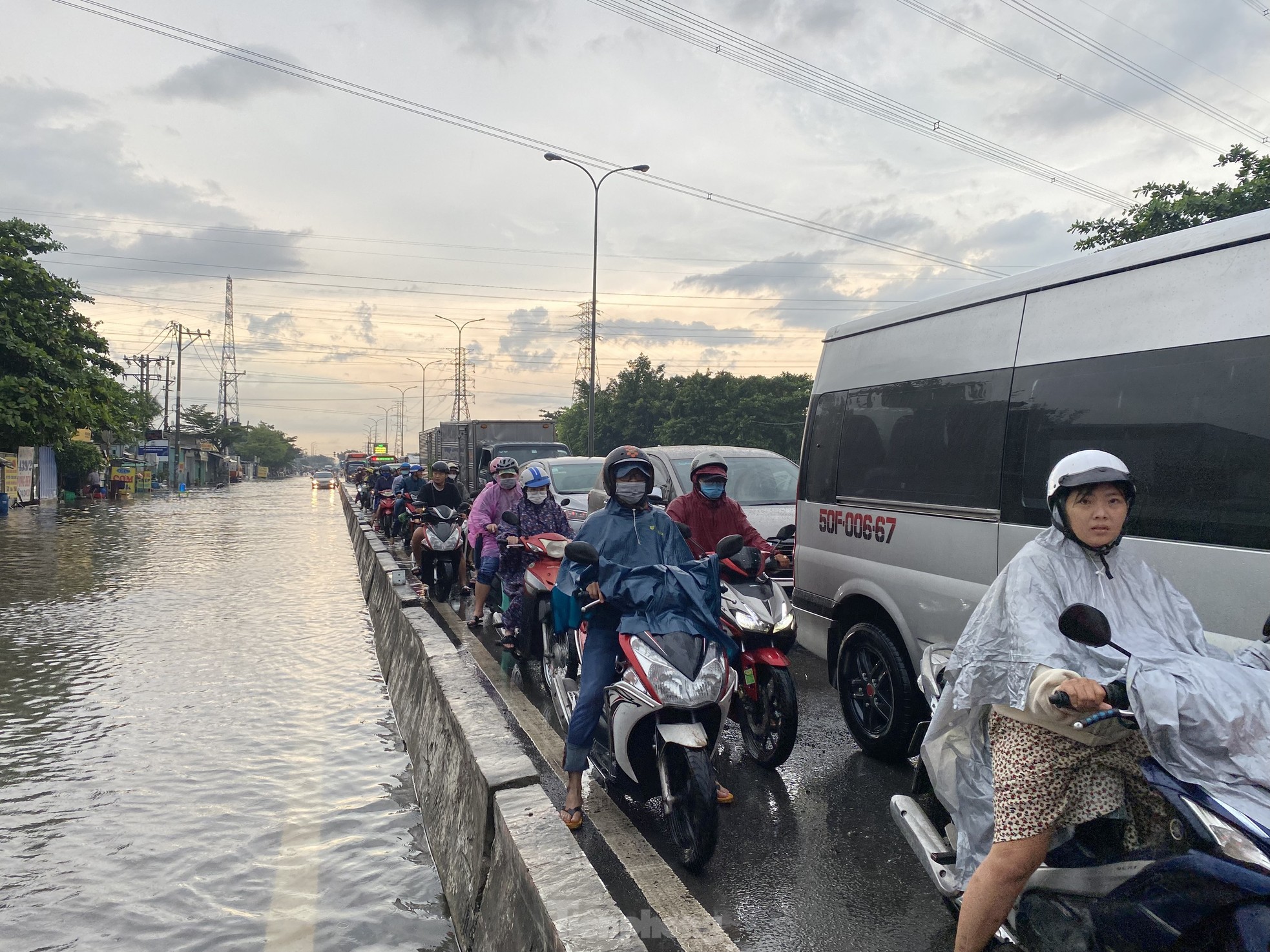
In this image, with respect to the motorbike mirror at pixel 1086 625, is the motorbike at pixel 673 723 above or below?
below

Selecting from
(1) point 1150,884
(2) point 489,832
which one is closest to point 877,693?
(2) point 489,832

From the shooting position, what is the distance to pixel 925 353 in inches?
192

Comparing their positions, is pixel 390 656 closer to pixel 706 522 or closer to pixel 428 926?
pixel 706 522

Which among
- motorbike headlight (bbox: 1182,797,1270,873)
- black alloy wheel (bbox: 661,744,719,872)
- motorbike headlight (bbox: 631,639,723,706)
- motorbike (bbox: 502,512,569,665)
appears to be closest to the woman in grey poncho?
motorbike headlight (bbox: 1182,797,1270,873)

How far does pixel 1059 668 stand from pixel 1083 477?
1.66 feet

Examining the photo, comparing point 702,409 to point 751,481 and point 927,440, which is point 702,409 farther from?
point 927,440

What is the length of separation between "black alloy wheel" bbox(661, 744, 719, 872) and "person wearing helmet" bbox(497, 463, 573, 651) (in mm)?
3702

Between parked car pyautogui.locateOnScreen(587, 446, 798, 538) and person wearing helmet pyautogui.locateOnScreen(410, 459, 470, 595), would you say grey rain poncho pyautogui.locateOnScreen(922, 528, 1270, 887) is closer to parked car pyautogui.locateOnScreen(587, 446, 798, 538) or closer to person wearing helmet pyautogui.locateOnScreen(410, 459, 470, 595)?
parked car pyautogui.locateOnScreen(587, 446, 798, 538)

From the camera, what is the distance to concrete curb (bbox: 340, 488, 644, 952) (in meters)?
2.52

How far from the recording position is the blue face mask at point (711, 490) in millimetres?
5988

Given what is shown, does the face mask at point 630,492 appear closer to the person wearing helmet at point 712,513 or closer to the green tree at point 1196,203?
the person wearing helmet at point 712,513

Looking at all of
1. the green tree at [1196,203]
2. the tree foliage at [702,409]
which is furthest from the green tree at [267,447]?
the green tree at [1196,203]

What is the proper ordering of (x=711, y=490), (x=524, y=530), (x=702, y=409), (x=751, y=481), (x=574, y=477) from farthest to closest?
(x=702, y=409)
(x=574, y=477)
(x=751, y=481)
(x=524, y=530)
(x=711, y=490)

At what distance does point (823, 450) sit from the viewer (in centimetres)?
580
